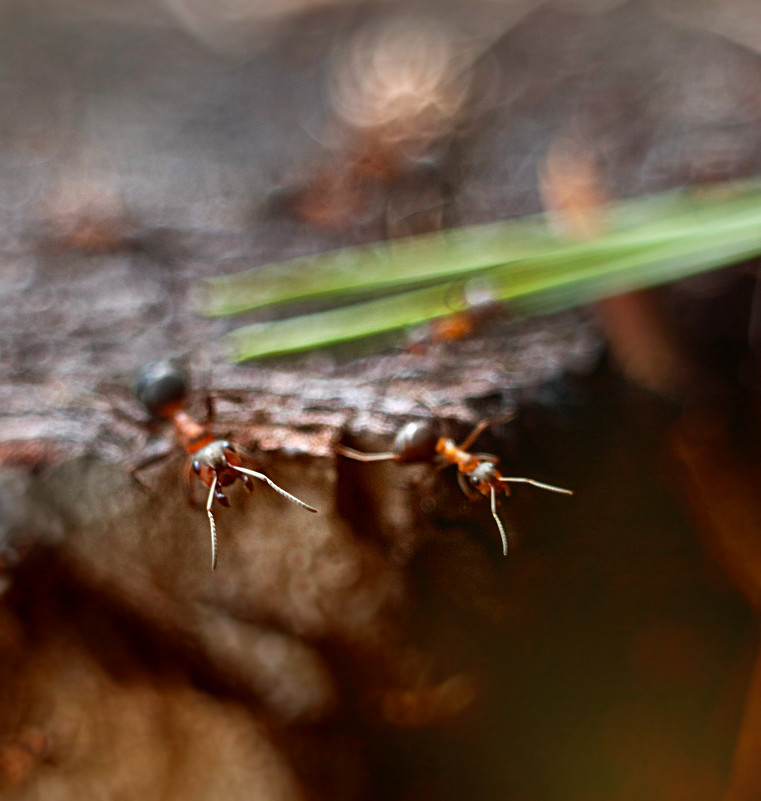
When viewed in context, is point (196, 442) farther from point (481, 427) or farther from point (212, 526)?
point (481, 427)

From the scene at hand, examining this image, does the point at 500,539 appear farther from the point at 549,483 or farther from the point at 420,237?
the point at 420,237

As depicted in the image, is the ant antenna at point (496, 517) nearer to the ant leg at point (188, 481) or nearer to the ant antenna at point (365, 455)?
the ant antenna at point (365, 455)

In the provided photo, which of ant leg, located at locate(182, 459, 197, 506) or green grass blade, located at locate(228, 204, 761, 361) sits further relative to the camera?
green grass blade, located at locate(228, 204, 761, 361)

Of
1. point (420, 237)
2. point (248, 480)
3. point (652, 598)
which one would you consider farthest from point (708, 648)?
point (420, 237)

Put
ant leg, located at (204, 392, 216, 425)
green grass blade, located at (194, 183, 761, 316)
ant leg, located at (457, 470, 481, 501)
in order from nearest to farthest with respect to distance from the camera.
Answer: ant leg, located at (457, 470, 481, 501) < ant leg, located at (204, 392, 216, 425) < green grass blade, located at (194, 183, 761, 316)

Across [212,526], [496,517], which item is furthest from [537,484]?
[212,526]

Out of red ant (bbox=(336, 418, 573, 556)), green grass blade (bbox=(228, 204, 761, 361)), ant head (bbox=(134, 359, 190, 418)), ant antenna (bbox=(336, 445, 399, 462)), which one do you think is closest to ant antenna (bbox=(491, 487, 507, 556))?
red ant (bbox=(336, 418, 573, 556))

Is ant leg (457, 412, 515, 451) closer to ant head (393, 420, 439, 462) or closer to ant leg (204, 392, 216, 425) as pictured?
ant head (393, 420, 439, 462)

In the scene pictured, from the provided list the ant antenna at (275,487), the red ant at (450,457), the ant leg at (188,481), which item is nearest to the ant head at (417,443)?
the red ant at (450,457)
